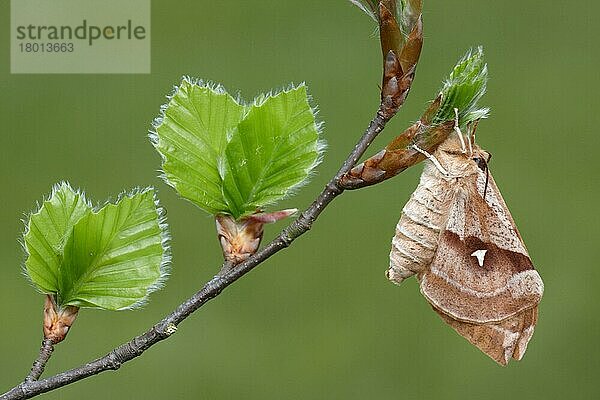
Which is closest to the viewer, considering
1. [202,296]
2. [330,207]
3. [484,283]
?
[202,296]

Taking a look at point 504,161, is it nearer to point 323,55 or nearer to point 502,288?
point 323,55

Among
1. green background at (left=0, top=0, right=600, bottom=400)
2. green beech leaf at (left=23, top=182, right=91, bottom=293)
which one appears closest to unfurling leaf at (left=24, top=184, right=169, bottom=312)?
green beech leaf at (left=23, top=182, right=91, bottom=293)

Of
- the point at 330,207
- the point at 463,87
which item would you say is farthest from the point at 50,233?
the point at 330,207

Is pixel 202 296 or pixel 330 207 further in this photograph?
pixel 330 207

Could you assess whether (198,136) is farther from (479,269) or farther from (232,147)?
(479,269)

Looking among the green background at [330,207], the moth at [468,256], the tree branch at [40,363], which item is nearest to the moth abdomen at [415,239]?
the moth at [468,256]
